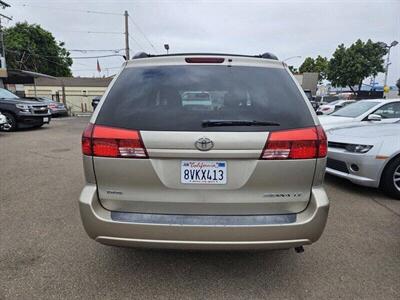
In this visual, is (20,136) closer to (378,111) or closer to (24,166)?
(24,166)

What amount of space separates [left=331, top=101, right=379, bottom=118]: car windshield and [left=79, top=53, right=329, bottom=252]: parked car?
652 cm

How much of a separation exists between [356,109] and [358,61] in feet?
121

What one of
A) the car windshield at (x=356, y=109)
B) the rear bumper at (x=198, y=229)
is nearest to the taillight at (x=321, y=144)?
the rear bumper at (x=198, y=229)

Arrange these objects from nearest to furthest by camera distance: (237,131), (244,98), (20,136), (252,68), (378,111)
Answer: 1. (237,131)
2. (244,98)
3. (252,68)
4. (378,111)
5. (20,136)

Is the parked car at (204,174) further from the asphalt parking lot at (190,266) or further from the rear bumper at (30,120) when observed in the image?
the rear bumper at (30,120)

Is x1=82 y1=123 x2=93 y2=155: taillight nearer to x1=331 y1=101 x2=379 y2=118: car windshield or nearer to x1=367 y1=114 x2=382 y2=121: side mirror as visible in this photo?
x1=367 y1=114 x2=382 y2=121: side mirror

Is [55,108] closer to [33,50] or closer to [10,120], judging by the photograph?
[10,120]

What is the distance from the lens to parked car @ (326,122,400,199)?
4750mm

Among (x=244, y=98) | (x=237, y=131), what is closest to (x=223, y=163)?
(x=237, y=131)

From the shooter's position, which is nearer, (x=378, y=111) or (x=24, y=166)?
(x=24, y=166)

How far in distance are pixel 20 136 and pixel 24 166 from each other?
5.51m

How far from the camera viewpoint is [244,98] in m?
2.39

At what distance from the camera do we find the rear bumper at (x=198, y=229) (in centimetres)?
226

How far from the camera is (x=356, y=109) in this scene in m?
8.39
